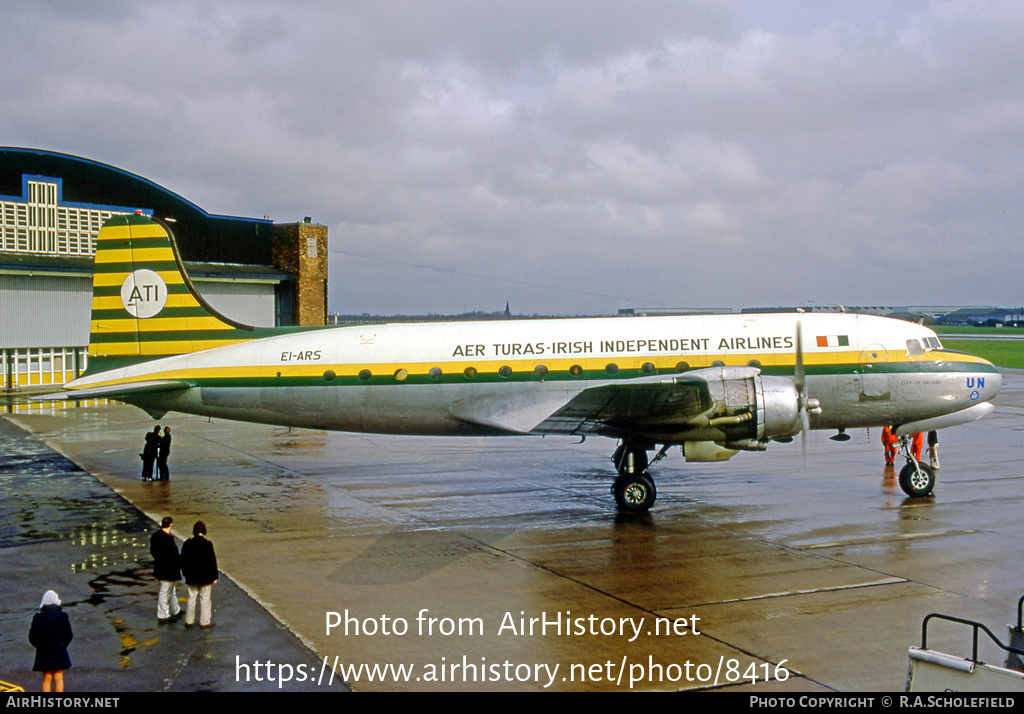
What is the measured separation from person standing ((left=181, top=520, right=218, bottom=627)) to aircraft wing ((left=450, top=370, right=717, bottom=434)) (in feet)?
23.3

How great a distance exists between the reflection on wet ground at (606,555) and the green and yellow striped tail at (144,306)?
11.7 ft

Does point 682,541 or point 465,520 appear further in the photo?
point 465,520

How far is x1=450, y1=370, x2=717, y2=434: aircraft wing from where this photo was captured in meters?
15.4

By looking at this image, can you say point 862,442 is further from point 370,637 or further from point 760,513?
point 370,637

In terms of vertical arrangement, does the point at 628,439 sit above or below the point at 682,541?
above

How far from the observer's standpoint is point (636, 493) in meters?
17.2

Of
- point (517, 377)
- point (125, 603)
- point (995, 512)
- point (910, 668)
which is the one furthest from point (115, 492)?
point (995, 512)

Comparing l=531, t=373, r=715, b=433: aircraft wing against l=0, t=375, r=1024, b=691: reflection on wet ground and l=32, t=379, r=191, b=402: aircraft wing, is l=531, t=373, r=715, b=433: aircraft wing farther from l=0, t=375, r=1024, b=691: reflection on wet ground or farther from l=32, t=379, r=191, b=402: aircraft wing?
l=32, t=379, r=191, b=402: aircraft wing

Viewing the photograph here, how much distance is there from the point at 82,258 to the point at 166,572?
3885 cm

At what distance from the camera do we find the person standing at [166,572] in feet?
35.7

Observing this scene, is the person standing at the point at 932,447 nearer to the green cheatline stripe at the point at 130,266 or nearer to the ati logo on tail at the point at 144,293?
the ati logo on tail at the point at 144,293

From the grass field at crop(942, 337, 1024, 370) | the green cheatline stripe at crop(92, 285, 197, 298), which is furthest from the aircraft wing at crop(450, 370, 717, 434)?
the grass field at crop(942, 337, 1024, 370)

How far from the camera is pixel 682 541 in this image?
15.0 meters
